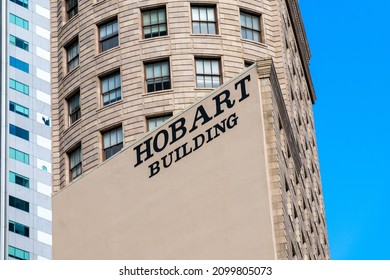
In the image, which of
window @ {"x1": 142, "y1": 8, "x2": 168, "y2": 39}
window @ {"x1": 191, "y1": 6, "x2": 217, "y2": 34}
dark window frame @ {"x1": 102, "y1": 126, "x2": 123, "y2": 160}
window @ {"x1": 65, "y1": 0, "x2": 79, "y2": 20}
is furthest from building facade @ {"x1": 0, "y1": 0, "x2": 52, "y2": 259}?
window @ {"x1": 191, "y1": 6, "x2": 217, "y2": 34}

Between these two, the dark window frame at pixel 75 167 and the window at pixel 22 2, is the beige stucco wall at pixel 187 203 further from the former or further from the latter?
the window at pixel 22 2

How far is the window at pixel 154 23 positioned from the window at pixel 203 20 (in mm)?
1825

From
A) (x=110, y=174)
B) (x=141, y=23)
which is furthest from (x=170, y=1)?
(x=110, y=174)

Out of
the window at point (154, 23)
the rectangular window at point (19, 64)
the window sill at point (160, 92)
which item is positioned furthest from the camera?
the rectangular window at point (19, 64)

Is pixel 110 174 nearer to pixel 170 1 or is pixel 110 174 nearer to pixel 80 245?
pixel 80 245

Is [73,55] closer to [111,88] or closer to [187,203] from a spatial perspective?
[111,88]

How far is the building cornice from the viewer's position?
80.2 m

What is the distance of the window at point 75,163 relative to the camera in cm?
6756

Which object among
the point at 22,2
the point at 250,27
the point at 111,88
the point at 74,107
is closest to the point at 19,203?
the point at 22,2

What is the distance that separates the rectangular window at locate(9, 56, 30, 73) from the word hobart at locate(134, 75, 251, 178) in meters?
83.6

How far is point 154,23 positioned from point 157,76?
12.4 feet

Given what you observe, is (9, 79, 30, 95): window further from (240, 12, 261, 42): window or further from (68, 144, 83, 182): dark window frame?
(240, 12, 261, 42): window

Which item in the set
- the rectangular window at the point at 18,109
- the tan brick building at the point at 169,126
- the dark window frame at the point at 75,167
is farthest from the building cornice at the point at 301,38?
the rectangular window at the point at 18,109

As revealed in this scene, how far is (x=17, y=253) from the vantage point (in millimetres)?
129250
